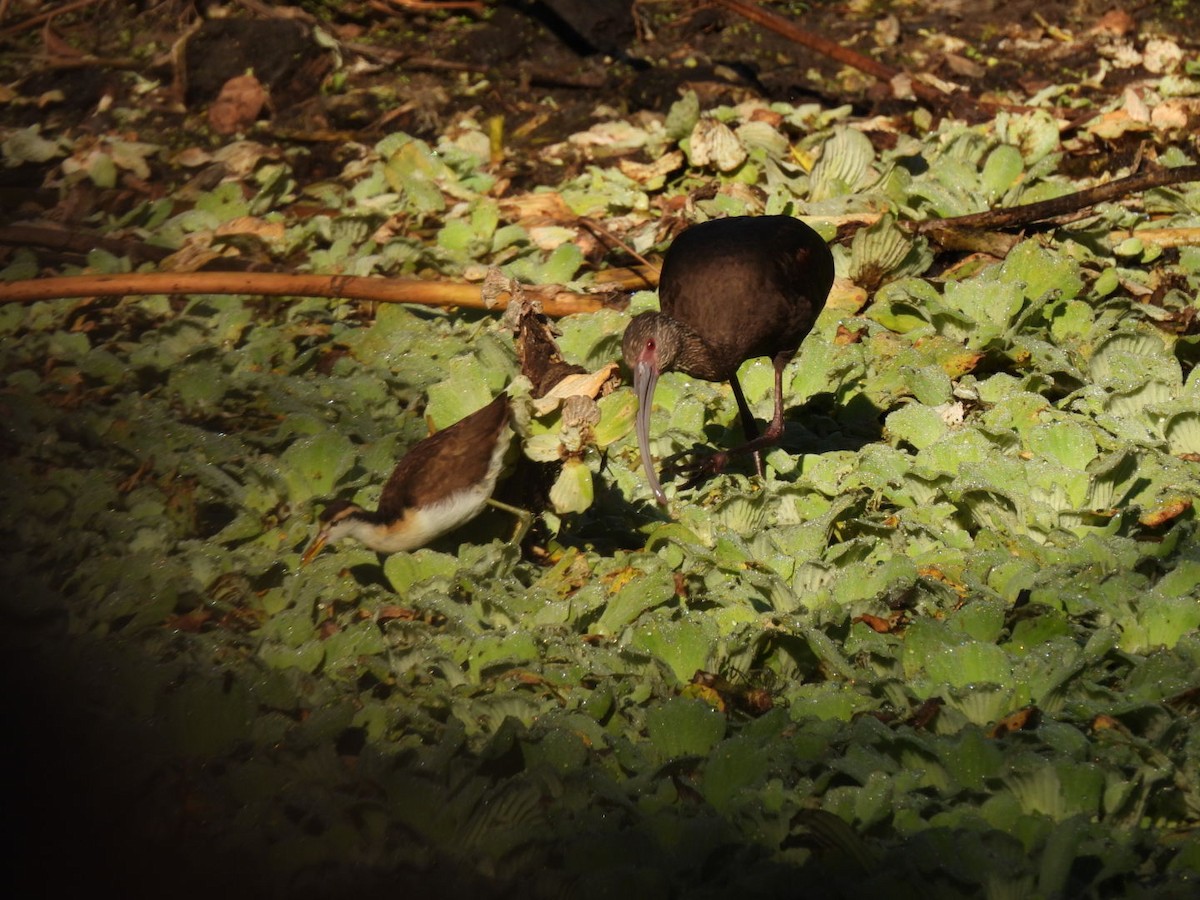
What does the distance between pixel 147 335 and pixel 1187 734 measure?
119 inches

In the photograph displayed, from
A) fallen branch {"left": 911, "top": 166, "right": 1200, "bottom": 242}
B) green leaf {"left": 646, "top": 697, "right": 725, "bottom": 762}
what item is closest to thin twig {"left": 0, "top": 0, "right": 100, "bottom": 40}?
fallen branch {"left": 911, "top": 166, "right": 1200, "bottom": 242}

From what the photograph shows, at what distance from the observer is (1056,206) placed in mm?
3959

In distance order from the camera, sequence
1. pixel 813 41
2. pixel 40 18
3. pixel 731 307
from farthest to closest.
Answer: pixel 40 18 < pixel 813 41 < pixel 731 307

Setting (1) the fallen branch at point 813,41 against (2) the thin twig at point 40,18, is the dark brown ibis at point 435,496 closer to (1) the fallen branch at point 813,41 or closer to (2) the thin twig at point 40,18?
(1) the fallen branch at point 813,41

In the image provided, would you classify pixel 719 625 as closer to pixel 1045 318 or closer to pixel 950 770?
pixel 950 770

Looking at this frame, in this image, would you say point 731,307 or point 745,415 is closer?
point 731,307

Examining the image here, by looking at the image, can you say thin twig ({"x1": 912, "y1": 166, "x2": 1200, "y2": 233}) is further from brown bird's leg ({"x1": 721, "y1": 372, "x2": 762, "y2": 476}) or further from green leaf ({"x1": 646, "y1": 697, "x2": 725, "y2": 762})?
green leaf ({"x1": 646, "y1": 697, "x2": 725, "y2": 762})

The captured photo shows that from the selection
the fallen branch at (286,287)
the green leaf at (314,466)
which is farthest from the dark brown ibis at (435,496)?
the fallen branch at (286,287)

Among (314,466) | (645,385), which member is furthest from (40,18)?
(645,385)

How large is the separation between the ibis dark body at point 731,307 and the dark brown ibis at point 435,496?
504 millimetres

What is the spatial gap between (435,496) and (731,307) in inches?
36.9

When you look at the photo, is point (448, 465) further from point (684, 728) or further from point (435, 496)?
point (684, 728)

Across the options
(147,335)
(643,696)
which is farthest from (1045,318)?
(147,335)

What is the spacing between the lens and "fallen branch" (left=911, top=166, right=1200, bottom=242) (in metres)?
3.86
